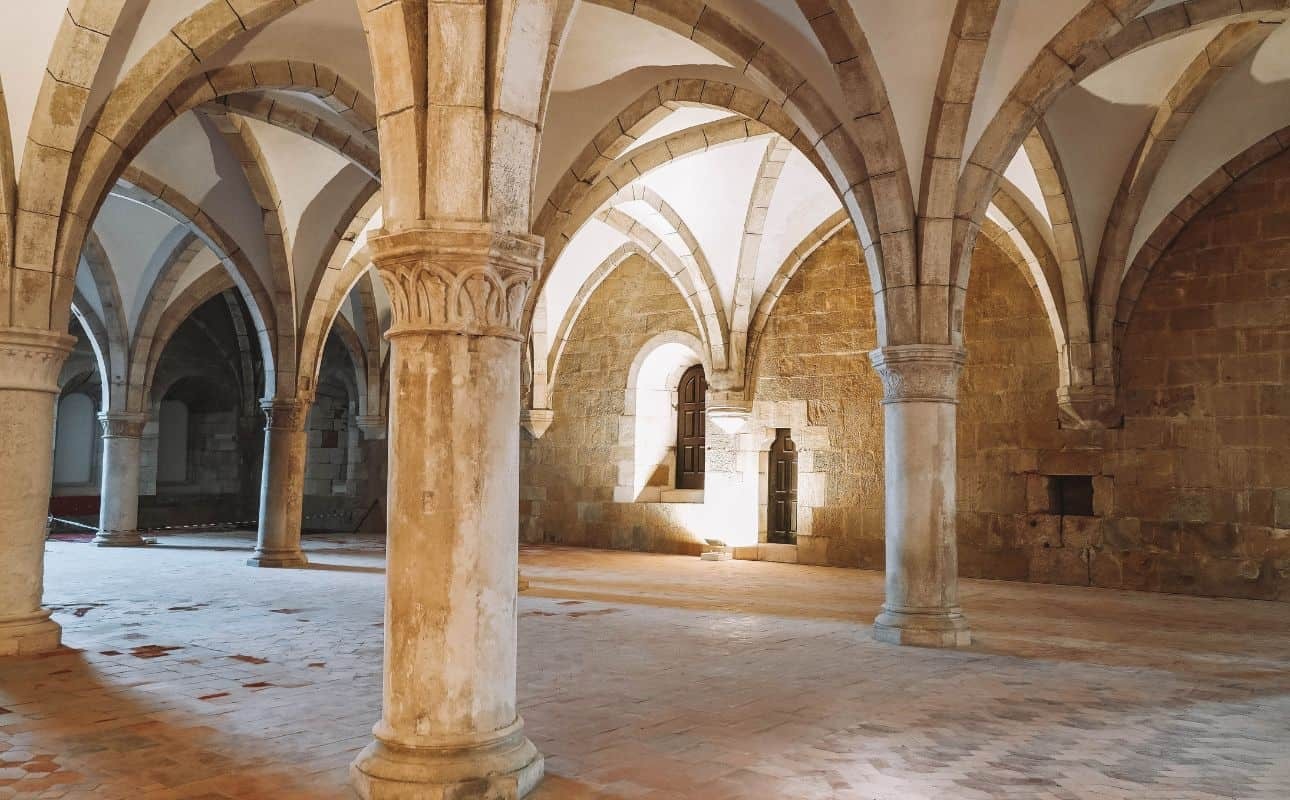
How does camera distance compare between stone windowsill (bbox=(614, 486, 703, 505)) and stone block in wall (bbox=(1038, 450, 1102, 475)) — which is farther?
stone windowsill (bbox=(614, 486, 703, 505))

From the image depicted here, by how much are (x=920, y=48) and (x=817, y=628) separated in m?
3.82

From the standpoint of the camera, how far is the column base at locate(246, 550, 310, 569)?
1032 centimetres

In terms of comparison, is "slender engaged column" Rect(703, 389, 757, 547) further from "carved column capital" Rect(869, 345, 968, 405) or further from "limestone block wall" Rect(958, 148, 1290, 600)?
"carved column capital" Rect(869, 345, 968, 405)

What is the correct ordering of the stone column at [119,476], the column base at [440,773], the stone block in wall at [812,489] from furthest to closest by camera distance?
1. the stone column at [119,476]
2. the stone block in wall at [812,489]
3. the column base at [440,773]

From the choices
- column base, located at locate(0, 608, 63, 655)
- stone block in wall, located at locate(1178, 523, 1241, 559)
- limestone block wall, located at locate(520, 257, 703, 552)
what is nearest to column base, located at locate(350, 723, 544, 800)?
column base, located at locate(0, 608, 63, 655)

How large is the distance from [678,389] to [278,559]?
6.28 m

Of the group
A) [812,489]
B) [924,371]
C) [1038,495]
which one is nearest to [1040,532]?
[1038,495]

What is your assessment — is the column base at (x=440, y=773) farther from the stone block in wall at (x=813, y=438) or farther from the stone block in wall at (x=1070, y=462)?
the stone block in wall at (x=813, y=438)

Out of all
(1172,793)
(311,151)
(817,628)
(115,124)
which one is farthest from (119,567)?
(1172,793)

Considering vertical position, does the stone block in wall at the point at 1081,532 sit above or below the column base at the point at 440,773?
above

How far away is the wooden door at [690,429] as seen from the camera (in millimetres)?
14031

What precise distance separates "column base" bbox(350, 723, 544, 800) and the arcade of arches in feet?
0.04

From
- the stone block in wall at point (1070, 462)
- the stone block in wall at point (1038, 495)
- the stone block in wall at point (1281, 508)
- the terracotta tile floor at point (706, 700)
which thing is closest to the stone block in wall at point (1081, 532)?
the stone block in wall at point (1038, 495)

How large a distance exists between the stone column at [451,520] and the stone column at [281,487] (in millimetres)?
Result: 7880
